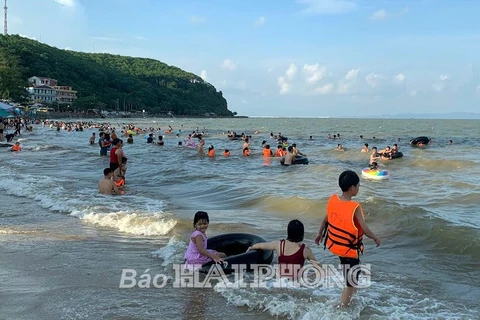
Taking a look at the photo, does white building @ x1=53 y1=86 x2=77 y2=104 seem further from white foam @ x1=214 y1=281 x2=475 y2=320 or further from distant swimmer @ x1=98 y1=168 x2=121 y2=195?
white foam @ x1=214 y1=281 x2=475 y2=320

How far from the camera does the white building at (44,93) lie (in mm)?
96481

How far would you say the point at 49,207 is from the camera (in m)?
9.23

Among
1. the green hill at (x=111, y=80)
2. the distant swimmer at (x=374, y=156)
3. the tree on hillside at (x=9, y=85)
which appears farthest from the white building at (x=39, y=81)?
the distant swimmer at (x=374, y=156)

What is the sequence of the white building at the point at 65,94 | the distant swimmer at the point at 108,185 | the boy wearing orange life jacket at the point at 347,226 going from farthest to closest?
the white building at the point at 65,94 → the distant swimmer at the point at 108,185 → the boy wearing orange life jacket at the point at 347,226

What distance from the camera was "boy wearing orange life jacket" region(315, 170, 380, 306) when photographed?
3975 millimetres

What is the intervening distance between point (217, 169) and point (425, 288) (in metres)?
12.9

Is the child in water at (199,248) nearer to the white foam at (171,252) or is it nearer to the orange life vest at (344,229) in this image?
the white foam at (171,252)

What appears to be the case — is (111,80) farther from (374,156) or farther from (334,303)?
(334,303)

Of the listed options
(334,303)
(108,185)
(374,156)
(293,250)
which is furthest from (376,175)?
(293,250)

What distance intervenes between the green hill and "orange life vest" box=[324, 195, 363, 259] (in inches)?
2804

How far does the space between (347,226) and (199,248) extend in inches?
75.7

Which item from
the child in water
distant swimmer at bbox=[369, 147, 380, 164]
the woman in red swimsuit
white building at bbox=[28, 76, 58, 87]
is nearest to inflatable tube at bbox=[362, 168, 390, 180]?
distant swimmer at bbox=[369, 147, 380, 164]

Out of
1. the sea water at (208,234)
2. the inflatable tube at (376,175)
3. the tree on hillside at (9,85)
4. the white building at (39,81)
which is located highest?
the white building at (39,81)

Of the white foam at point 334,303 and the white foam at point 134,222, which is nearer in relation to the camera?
the white foam at point 334,303
